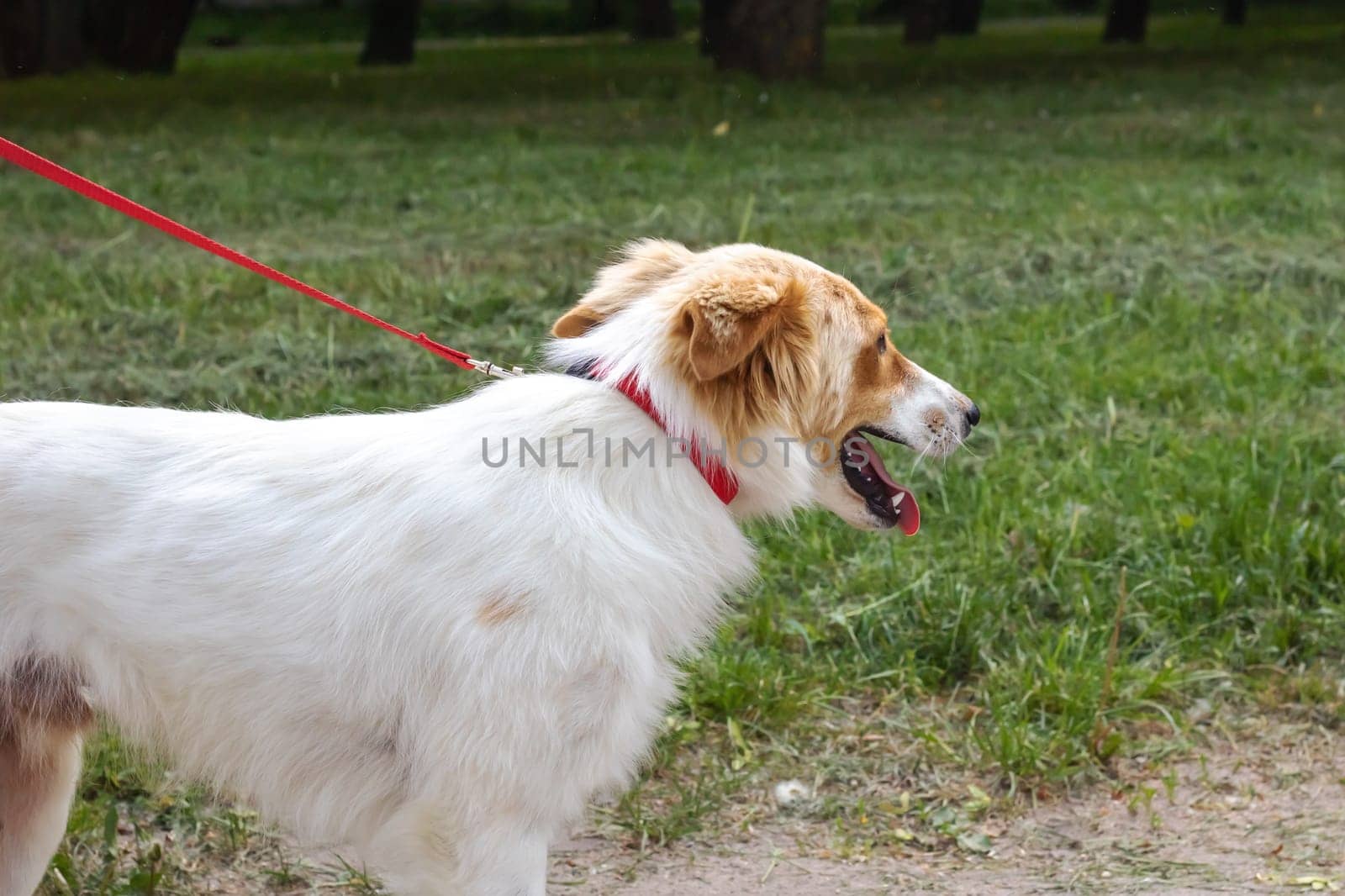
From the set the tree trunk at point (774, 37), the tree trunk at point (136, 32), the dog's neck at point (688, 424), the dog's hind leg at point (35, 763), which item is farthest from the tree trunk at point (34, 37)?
the dog's neck at point (688, 424)

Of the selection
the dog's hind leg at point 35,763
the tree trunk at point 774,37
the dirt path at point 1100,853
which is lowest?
the dirt path at point 1100,853

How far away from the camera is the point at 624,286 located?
9.45ft

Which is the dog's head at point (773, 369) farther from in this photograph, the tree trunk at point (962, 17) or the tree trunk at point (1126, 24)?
the tree trunk at point (962, 17)

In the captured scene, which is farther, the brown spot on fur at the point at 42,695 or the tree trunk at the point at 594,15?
the tree trunk at the point at 594,15

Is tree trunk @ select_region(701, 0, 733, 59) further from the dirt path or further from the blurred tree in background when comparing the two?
the dirt path

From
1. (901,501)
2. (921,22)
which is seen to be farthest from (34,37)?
(901,501)

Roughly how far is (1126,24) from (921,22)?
10.6 ft

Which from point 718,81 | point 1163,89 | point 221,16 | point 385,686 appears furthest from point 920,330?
point 221,16

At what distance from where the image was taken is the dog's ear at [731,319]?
253 cm

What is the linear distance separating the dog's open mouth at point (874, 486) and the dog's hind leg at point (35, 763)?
60.7 inches

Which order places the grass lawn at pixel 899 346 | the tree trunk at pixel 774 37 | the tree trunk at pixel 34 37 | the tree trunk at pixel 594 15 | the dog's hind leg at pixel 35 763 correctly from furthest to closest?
the tree trunk at pixel 594 15 → the tree trunk at pixel 34 37 → the tree trunk at pixel 774 37 → the grass lawn at pixel 899 346 → the dog's hind leg at pixel 35 763

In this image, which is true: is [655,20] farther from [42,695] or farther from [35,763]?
[42,695]

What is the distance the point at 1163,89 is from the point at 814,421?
13450mm

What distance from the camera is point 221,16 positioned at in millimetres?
36250
